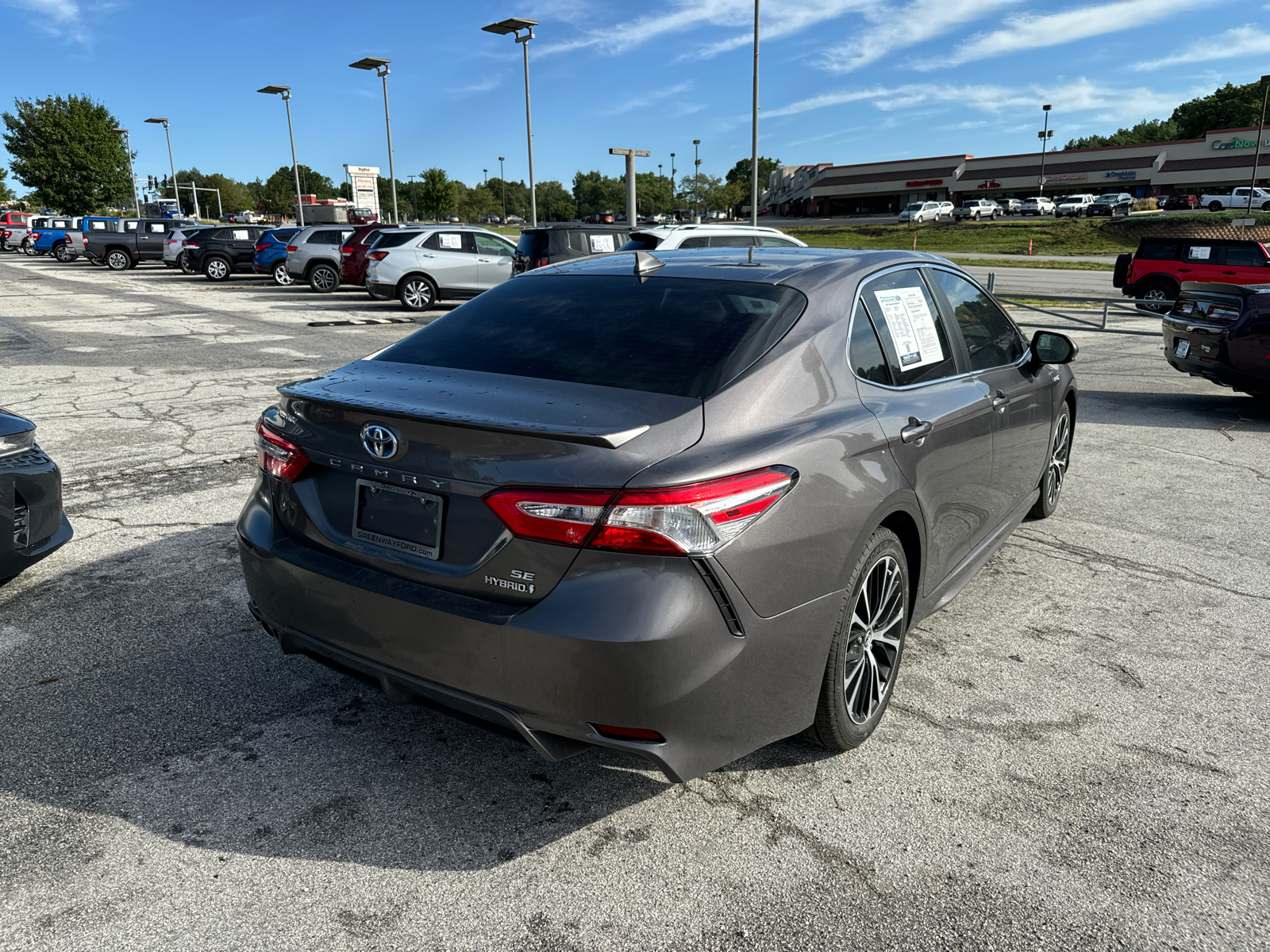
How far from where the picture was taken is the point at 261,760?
122 inches

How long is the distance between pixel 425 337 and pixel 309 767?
1.57 meters

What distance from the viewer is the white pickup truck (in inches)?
2400

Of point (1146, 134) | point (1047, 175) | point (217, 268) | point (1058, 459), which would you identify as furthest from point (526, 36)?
point (1146, 134)

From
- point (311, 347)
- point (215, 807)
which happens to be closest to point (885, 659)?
point (215, 807)

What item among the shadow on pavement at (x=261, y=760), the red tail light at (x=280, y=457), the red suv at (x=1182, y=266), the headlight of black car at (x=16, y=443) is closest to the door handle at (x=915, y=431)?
the shadow on pavement at (x=261, y=760)

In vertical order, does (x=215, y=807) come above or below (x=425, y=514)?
below

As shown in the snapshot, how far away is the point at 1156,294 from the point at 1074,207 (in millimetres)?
55892

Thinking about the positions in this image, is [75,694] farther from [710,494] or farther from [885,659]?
[885,659]

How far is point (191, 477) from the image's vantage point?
646cm

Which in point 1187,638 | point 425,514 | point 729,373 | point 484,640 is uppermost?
point 729,373

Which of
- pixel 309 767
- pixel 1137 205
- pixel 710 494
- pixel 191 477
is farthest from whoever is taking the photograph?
pixel 1137 205

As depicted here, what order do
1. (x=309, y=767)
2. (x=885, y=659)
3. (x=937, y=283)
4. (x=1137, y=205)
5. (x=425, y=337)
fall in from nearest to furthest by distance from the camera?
(x=309, y=767)
(x=885, y=659)
(x=425, y=337)
(x=937, y=283)
(x=1137, y=205)

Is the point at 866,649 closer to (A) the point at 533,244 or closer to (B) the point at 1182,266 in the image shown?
(A) the point at 533,244

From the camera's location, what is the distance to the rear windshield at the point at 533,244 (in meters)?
15.8
